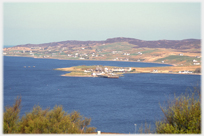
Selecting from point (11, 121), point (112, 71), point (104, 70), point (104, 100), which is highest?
point (104, 70)

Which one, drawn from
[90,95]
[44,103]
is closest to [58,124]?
[44,103]

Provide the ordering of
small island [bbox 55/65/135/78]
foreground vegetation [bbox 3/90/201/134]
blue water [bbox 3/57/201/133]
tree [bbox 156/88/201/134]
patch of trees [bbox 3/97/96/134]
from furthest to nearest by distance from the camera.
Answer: small island [bbox 55/65/135/78]
blue water [bbox 3/57/201/133]
patch of trees [bbox 3/97/96/134]
foreground vegetation [bbox 3/90/201/134]
tree [bbox 156/88/201/134]

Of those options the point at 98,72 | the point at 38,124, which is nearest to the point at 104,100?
the point at 38,124

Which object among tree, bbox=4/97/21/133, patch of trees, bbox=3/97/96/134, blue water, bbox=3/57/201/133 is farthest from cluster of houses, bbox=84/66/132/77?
tree, bbox=4/97/21/133

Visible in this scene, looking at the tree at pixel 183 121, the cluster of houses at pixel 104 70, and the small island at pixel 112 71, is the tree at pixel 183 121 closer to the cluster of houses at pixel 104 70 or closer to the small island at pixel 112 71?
A: the small island at pixel 112 71

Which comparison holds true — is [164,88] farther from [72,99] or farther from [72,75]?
[72,75]

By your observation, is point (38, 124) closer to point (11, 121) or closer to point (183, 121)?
point (11, 121)

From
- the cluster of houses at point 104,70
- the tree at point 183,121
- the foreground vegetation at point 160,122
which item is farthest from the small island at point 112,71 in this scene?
the tree at point 183,121

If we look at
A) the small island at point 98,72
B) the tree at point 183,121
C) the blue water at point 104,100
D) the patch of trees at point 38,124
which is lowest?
the blue water at point 104,100

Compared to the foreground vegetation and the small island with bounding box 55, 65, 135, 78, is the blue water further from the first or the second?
the small island with bounding box 55, 65, 135, 78

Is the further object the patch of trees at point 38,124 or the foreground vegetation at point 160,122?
the patch of trees at point 38,124

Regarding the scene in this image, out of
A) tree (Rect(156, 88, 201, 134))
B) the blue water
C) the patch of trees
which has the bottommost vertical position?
the blue water
